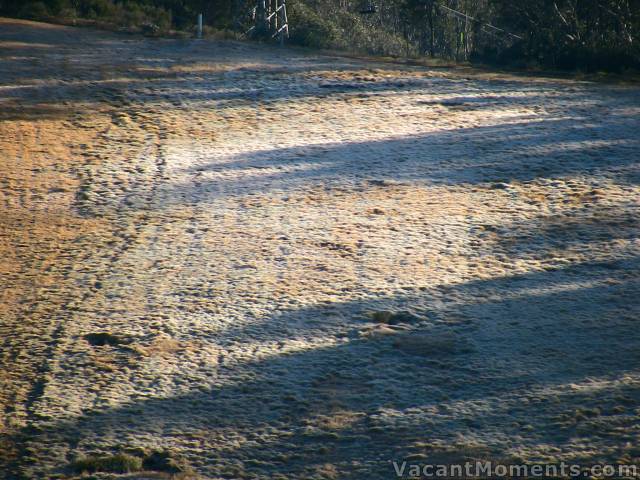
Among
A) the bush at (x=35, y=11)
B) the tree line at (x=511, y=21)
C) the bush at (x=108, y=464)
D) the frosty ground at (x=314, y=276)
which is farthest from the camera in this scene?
the bush at (x=35, y=11)

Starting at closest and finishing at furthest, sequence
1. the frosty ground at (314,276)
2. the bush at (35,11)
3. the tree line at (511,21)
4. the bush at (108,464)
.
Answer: the bush at (108,464) < the frosty ground at (314,276) < the tree line at (511,21) < the bush at (35,11)

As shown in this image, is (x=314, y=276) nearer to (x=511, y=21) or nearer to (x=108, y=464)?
(x=108, y=464)

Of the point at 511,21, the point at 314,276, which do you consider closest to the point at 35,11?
the point at 511,21

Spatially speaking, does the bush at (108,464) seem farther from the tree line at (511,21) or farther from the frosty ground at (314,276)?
the tree line at (511,21)

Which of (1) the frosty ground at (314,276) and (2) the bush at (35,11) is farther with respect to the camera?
(2) the bush at (35,11)

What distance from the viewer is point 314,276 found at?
608 centimetres

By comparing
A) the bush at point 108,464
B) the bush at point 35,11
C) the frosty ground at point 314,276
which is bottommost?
the bush at point 108,464

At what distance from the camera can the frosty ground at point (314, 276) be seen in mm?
4254

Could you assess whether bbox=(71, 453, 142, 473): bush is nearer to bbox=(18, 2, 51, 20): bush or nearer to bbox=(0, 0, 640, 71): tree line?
bbox=(0, 0, 640, 71): tree line

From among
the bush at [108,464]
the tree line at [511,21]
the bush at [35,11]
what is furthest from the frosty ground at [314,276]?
the bush at [35,11]

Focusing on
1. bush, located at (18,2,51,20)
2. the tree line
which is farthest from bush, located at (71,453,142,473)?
bush, located at (18,2,51,20)

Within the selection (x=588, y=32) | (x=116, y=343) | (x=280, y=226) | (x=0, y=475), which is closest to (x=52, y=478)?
(x=0, y=475)

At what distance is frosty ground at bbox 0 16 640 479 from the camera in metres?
4.25

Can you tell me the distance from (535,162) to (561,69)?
21.0ft
